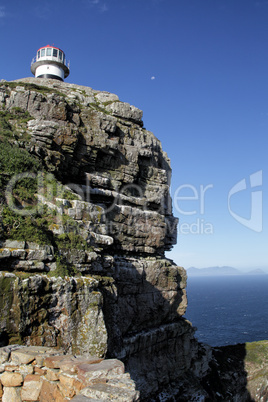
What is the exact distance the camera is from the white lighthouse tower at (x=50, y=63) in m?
46.2

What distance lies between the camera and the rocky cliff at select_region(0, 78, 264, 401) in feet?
46.8

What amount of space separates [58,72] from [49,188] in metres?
31.8

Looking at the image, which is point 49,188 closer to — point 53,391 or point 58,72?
point 53,391

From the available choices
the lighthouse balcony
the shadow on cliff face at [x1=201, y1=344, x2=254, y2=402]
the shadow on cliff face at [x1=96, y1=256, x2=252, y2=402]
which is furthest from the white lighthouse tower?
the shadow on cliff face at [x1=201, y1=344, x2=254, y2=402]

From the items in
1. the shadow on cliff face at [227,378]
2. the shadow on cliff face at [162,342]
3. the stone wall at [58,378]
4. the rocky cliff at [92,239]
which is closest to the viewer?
the stone wall at [58,378]

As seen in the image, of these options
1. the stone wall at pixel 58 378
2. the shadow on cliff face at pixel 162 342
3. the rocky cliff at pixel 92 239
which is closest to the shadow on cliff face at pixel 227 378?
the shadow on cliff face at pixel 162 342

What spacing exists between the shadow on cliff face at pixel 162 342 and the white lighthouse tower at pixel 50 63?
1234 inches

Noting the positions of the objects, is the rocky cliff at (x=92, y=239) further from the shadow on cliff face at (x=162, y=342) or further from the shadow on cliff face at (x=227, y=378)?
the shadow on cliff face at (x=227, y=378)

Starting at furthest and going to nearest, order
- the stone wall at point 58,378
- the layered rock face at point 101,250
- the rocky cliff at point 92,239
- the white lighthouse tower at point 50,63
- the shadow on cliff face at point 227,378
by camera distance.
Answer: the white lighthouse tower at point 50,63 → the shadow on cliff face at point 227,378 → the rocky cliff at point 92,239 → the layered rock face at point 101,250 → the stone wall at point 58,378

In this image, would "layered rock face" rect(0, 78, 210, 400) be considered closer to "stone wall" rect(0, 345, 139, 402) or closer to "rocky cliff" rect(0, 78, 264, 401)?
"rocky cliff" rect(0, 78, 264, 401)

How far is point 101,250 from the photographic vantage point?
2005cm

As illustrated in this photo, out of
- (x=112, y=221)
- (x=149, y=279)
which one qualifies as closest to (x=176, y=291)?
(x=149, y=279)

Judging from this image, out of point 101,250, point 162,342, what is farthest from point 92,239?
point 162,342

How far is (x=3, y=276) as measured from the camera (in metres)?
13.0
